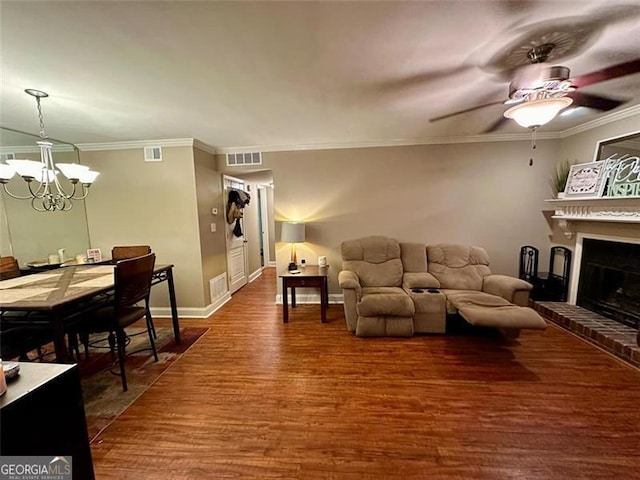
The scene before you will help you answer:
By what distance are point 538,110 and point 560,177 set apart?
255 cm

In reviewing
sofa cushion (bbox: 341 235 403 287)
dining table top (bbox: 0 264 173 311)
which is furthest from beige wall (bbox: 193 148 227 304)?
sofa cushion (bbox: 341 235 403 287)

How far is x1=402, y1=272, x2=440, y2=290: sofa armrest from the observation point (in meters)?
3.26

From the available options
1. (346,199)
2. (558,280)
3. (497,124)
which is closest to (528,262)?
(558,280)

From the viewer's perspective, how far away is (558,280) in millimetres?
3562

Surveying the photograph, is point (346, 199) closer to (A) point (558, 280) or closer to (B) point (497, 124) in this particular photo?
(B) point (497, 124)

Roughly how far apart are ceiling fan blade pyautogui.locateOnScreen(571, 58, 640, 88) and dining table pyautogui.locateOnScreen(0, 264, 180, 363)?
4.05 meters

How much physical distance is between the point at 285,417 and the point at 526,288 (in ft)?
9.47

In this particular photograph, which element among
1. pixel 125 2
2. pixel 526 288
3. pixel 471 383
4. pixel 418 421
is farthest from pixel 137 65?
pixel 526 288

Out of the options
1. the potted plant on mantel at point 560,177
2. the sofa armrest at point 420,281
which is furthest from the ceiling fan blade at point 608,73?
the sofa armrest at point 420,281

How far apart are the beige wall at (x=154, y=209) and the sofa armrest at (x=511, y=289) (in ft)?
12.7

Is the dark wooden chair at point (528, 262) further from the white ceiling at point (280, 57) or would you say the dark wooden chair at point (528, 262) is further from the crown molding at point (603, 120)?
the white ceiling at point (280, 57)

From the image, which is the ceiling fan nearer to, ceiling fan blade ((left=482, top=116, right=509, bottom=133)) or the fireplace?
ceiling fan blade ((left=482, top=116, right=509, bottom=133))

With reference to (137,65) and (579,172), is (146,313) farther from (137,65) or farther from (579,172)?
(579,172)

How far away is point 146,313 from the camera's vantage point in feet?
8.58
